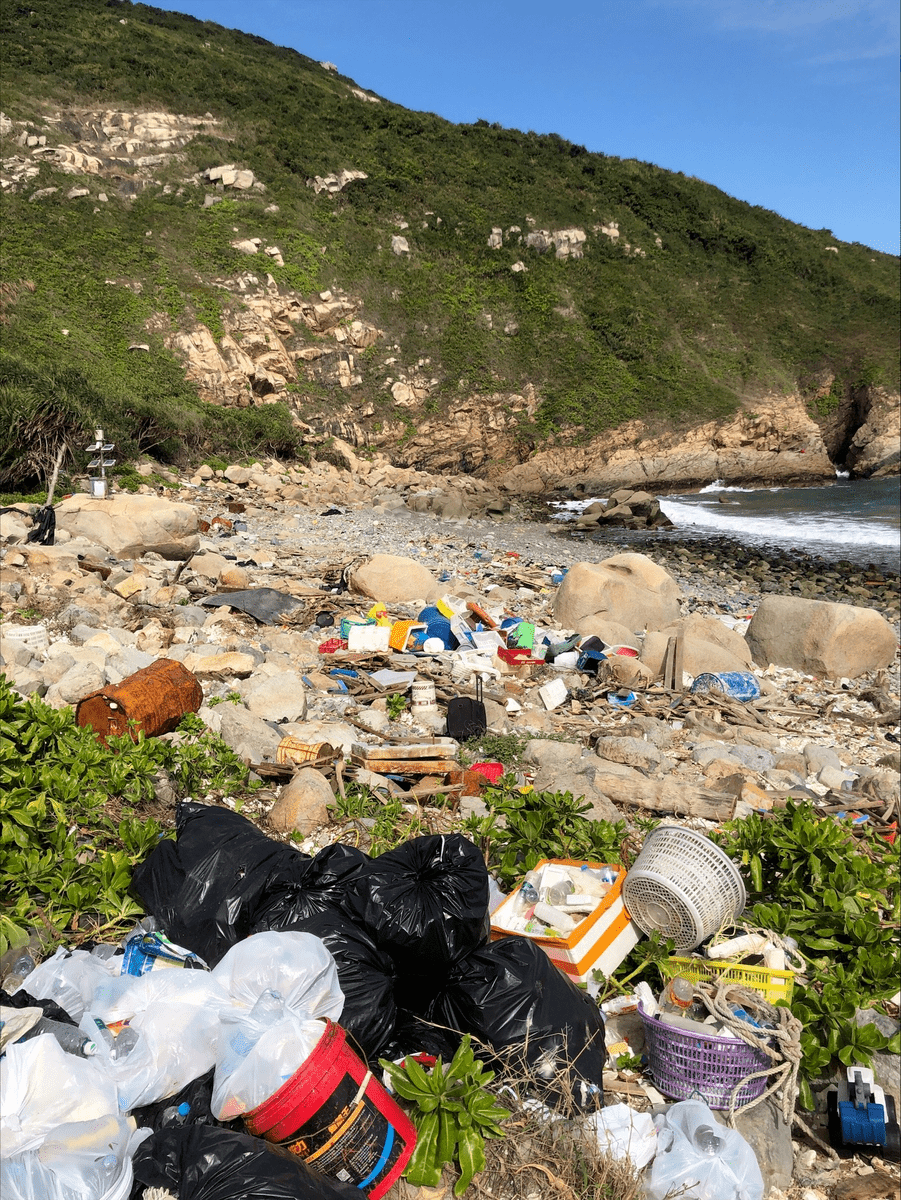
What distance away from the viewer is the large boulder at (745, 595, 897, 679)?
8.34 metres

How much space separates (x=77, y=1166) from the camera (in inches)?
61.3

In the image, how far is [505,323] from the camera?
32812mm

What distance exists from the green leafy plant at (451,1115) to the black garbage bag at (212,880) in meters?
0.73

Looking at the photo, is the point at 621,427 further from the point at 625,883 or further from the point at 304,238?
the point at 625,883

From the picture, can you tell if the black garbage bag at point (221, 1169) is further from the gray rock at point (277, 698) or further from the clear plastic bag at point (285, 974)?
the gray rock at point (277, 698)

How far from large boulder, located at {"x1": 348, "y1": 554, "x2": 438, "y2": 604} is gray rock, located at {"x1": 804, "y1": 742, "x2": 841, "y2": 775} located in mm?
4832

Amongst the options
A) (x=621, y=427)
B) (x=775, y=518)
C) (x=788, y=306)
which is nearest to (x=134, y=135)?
(x=621, y=427)

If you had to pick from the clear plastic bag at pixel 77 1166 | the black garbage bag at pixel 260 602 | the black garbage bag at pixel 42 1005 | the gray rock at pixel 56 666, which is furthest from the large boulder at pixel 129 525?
the clear plastic bag at pixel 77 1166

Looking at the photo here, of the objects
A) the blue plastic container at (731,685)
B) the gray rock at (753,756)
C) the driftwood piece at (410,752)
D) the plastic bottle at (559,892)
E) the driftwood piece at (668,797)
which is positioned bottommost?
the gray rock at (753,756)

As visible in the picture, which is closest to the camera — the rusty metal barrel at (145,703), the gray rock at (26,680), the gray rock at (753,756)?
the rusty metal barrel at (145,703)

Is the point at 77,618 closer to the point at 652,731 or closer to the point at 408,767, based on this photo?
the point at 408,767

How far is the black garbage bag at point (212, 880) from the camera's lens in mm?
2465

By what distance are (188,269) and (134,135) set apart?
8664 millimetres

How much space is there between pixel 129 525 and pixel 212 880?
8.58 meters
